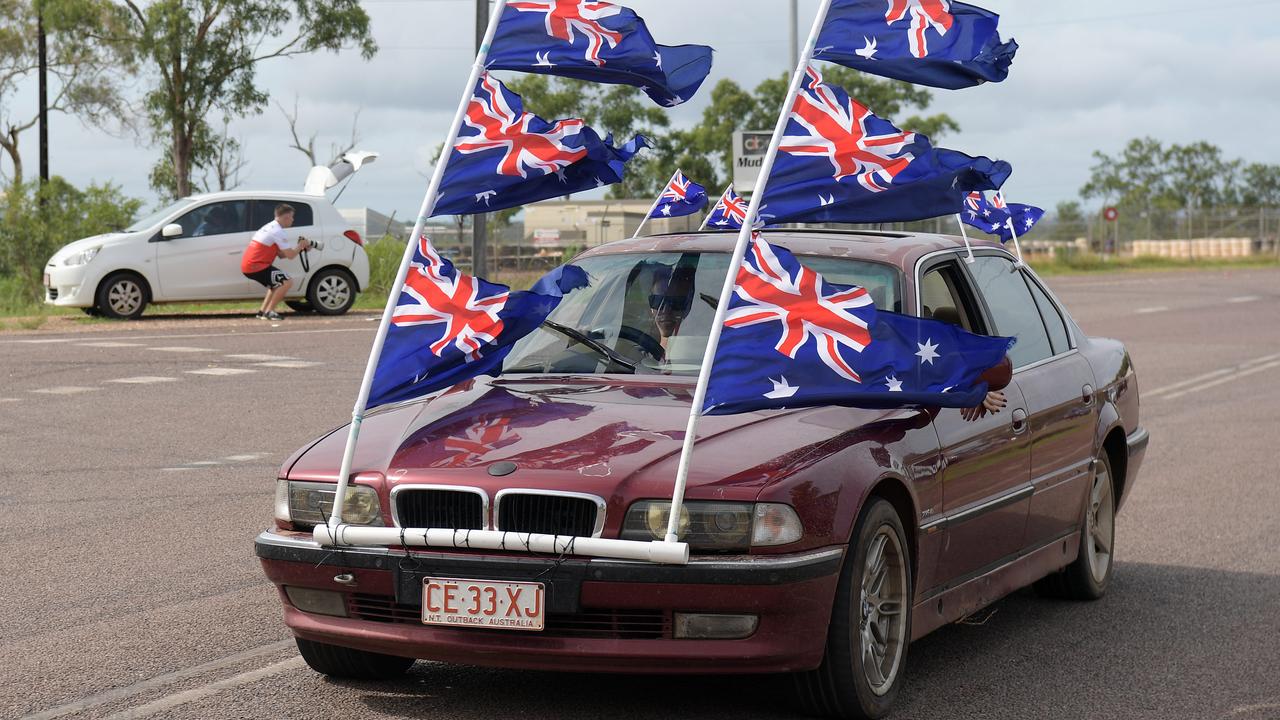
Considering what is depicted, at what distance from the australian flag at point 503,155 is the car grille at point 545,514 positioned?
4.12 ft

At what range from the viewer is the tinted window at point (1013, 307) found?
6734 mm

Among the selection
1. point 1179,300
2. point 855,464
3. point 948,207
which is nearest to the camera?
point 855,464

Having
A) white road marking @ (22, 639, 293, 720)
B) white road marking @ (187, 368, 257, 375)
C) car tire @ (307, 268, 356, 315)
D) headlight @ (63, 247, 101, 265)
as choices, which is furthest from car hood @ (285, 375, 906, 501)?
car tire @ (307, 268, 356, 315)

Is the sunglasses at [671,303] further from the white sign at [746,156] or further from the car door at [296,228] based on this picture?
the white sign at [746,156]

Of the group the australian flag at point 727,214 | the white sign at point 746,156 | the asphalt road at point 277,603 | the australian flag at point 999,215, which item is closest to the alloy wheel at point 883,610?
the asphalt road at point 277,603

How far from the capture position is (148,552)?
7.88 m

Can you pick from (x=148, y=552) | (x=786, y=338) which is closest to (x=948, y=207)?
(x=786, y=338)

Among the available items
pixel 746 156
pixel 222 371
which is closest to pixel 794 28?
pixel 746 156

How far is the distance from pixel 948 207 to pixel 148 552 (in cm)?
424

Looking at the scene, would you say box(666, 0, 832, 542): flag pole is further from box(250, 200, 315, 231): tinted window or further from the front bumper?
box(250, 200, 315, 231): tinted window

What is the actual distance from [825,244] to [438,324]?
1.62 m

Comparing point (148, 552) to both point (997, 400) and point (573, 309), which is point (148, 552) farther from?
point (997, 400)

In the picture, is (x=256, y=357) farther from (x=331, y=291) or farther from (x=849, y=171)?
(x=849, y=171)

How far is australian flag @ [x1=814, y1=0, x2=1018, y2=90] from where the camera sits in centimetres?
543
